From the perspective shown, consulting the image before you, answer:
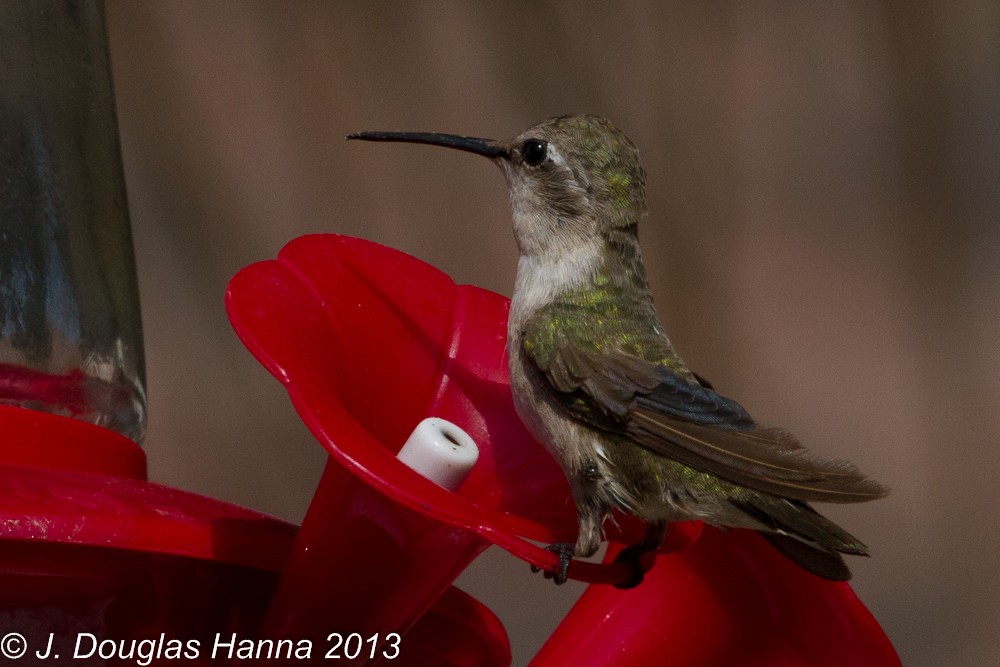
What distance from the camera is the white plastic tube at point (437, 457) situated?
2.05 m

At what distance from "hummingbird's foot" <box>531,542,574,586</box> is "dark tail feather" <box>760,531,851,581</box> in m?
0.43

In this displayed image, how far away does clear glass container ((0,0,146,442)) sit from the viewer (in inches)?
101

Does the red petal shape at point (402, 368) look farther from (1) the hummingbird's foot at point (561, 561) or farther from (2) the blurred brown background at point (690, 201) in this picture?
(2) the blurred brown background at point (690, 201)

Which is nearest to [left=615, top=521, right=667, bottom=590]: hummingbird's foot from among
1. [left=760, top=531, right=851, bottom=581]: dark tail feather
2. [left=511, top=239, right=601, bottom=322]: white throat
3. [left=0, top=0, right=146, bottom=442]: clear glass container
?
[left=760, top=531, right=851, bottom=581]: dark tail feather

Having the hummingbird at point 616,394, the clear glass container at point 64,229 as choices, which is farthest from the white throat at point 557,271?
the clear glass container at point 64,229

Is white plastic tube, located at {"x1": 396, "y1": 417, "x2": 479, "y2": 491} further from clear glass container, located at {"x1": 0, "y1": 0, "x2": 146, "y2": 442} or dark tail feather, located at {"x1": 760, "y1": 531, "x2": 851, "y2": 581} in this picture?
clear glass container, located at {"x1": 0, "y1": 0, "x2": 146, "y2": 442}

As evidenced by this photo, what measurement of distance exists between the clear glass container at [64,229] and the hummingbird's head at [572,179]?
0.88 m

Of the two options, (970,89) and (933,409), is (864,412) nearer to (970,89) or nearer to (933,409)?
(933,409)

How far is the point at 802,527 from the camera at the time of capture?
2.34 m

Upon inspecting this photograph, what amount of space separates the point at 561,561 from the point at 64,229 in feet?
4.44

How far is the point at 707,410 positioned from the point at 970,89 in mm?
3609

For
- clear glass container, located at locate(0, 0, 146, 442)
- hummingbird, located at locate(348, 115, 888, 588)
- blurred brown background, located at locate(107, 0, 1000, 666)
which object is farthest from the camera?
blurred brown background, located at locate(107, 0, 1000, 666)

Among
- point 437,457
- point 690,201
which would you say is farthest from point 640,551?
point 690,201

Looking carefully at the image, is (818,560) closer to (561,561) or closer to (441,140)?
(561,561)
